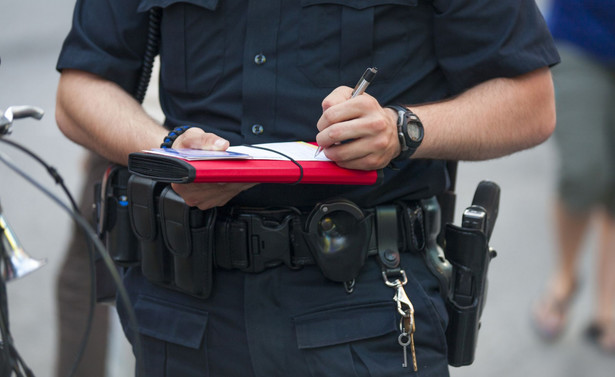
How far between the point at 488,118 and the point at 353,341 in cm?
54

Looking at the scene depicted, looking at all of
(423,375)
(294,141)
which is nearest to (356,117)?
(294,141)

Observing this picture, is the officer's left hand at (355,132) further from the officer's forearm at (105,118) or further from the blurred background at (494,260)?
the blurred background at (494,260)

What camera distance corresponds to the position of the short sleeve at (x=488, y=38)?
1.68m

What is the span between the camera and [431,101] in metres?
1.77

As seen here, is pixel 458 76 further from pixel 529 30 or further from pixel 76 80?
pixel 76 80

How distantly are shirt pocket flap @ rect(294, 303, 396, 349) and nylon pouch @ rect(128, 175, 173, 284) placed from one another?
31 cm

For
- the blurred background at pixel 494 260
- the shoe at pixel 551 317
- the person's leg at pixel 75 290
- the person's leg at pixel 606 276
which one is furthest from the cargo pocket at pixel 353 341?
the person's leg at pixel 606 276

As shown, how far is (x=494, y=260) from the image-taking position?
4746 millimetres

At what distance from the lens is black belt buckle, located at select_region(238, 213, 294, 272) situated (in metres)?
1.67

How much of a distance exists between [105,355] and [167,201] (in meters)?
1.50

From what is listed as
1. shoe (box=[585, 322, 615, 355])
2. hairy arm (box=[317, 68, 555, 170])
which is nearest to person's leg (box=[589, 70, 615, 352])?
shoe (box=[585, 322, 615, 355])

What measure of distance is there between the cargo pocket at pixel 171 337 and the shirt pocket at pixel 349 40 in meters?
0.57

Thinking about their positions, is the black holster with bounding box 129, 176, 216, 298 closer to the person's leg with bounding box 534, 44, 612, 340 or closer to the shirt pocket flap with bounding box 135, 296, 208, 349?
the shirt pocket flap with bounding box 135, 296, 208, 349

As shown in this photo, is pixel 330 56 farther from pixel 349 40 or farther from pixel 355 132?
pixel 355 132
